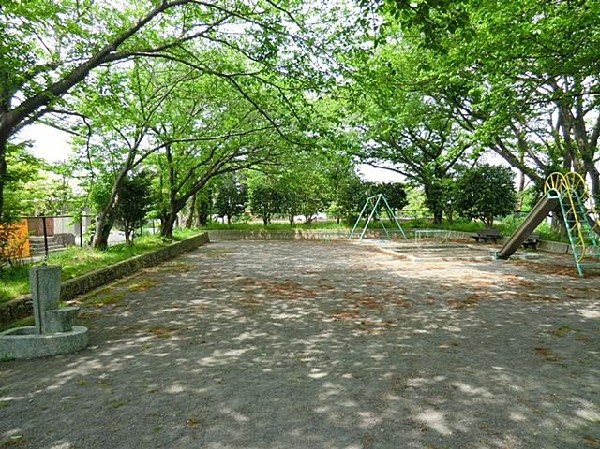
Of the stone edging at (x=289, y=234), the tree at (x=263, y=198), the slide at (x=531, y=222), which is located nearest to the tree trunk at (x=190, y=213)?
the stone edging at (x=289, y=234)

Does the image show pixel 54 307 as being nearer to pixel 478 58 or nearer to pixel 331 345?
pixel 331 345

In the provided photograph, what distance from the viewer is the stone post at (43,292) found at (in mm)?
4465

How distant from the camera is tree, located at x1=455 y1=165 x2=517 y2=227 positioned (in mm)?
19312

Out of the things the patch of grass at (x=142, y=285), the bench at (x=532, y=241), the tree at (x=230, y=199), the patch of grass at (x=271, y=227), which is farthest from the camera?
the tree at (x=230, y=199)

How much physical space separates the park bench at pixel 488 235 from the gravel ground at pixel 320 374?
10085 millimetres

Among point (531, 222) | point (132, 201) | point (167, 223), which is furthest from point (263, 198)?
point (531, 222)

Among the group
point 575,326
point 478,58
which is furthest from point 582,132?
point 575,326

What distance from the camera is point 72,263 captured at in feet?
28.8

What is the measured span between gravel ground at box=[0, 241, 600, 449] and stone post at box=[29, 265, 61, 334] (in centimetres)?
48

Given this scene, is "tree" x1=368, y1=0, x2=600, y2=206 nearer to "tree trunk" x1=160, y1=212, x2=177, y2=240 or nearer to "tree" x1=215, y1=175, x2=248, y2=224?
"tree trunk" x1=160, y1=212, x2=177, y2=240

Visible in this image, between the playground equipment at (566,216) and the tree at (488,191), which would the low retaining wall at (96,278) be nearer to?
the playground equipment at (566,216)

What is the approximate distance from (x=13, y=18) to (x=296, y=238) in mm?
17638

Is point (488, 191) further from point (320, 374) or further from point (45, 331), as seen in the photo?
point (45, 331)

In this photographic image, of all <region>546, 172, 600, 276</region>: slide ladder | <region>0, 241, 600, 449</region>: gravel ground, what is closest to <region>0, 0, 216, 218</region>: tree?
<region>0, 241, 600, 449</region>: gravel ground
